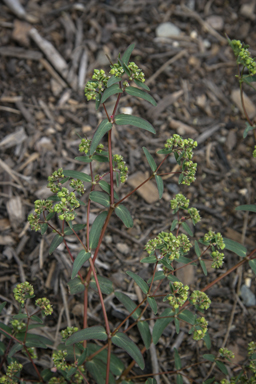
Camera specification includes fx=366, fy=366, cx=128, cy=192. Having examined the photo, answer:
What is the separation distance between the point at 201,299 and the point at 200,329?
224mm

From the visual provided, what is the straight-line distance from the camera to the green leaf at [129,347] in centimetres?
268

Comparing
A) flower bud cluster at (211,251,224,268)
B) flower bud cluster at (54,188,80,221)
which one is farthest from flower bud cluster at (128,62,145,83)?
flower bud cluster at (211,251,224,268)

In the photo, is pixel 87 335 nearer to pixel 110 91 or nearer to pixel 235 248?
pixel 235 248

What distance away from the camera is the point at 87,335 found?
2641 mm

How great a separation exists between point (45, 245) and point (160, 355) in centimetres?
165

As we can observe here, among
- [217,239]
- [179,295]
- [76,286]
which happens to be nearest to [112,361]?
[76,286]

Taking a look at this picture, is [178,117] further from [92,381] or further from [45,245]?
[92,381]

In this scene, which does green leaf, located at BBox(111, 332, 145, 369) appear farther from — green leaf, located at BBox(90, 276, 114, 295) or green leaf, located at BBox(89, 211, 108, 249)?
green leaf, located at BBox(89, 211, 108, 249)

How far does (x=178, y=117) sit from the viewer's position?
5.10 meters

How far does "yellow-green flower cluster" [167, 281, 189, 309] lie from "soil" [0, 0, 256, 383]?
1301 mm

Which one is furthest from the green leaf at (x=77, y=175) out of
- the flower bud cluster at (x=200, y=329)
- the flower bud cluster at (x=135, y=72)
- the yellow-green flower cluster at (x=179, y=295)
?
the flower bud cluster at (x=200, y=329)

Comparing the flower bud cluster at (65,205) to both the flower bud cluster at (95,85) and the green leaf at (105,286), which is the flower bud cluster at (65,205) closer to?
the flower bud cluster at (95,85)

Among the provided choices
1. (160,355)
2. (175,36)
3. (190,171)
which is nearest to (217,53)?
(175,36)

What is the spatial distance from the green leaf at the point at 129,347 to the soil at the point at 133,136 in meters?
0.90
